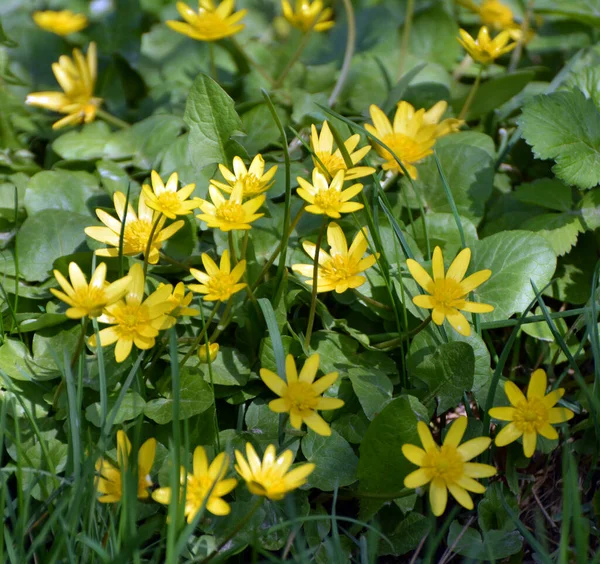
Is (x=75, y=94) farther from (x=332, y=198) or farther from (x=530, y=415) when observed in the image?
(x=530, y=415)

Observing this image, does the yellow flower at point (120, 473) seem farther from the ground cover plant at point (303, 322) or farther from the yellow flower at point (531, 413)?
the yellow flower at point (531, 413)

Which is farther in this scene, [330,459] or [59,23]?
[59,23]

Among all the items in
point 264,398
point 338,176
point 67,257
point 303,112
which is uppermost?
point 338,176

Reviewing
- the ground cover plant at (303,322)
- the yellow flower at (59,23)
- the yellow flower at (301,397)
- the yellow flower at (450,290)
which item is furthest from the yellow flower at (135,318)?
the yellow flower at (59,23)

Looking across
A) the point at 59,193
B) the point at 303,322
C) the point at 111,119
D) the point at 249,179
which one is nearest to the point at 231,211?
the point at 249,179

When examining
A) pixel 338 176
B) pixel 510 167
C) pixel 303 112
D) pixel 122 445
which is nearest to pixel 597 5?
pixel 510 167

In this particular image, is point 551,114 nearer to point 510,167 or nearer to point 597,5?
point 510,167

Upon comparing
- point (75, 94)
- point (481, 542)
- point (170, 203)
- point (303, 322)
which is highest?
point (170, 203)
